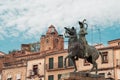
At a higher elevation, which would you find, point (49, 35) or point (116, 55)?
point (49, 35)

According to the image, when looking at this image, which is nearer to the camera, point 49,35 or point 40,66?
point 40,66

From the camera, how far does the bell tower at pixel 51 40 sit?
289ft

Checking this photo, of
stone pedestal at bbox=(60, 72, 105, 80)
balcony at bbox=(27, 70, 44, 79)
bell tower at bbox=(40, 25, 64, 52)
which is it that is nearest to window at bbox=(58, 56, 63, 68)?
balcony at bbox=(27, 70, 44, 79)

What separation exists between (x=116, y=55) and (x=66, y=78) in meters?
33.0

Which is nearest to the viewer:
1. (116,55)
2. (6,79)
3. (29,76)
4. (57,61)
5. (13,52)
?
(116,55)

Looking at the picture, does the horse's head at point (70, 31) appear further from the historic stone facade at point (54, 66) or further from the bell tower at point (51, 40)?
the bell tower at point (51, 40)

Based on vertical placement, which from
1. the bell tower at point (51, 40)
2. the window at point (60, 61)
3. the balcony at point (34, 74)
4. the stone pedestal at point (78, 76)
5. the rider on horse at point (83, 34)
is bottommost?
the balcony at point (34, 74)

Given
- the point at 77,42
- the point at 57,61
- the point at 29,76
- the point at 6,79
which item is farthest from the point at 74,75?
the point at 6,79

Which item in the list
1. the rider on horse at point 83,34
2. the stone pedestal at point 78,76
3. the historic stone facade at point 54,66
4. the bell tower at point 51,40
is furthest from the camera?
the bell tower at point 51,40

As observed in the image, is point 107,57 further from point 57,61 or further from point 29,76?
point 29,76

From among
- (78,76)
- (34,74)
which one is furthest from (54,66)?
(78,76)

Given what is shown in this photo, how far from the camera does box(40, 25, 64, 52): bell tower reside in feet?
289

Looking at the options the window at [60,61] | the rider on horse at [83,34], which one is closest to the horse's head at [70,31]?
the rider on horse at [83,34]

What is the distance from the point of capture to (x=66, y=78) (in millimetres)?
19906
